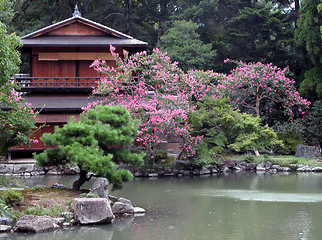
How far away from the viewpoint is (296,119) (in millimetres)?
31422

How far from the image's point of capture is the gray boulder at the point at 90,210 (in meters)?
12.8

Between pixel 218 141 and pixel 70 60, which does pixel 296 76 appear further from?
pixel 70 60

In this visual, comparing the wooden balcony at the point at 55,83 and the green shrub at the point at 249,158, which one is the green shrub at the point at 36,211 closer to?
the wooden balcony at the point at 55,83

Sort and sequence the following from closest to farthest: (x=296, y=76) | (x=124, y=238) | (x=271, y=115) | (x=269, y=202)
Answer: (x=124, y=238) → (x=269, y=202) → (x=271, y=115) → (x=296, y=76)

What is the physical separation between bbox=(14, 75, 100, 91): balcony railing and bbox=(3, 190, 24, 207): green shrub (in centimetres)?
1505

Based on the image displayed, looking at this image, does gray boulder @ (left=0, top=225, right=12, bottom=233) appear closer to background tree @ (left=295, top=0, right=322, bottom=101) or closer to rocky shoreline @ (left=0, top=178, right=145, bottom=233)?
rocky shoreline @ (left=0, top=178, right=145, bottom=233)

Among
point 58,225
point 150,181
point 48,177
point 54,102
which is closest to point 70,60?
point 54,102

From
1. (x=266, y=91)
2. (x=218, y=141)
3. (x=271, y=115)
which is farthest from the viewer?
(x=271, y=115)

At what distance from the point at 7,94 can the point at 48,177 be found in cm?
931

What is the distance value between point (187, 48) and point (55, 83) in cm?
1053

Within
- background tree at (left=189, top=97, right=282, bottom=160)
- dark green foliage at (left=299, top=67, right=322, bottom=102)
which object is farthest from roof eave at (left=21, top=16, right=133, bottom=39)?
dark green foliage at (left=299, top=67, right=322, bottom=102)

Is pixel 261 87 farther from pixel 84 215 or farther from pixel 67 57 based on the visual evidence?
pixel 84 215

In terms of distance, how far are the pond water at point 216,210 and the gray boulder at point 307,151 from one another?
17.4 ft

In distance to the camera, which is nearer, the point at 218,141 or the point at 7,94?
the point at 7,94
